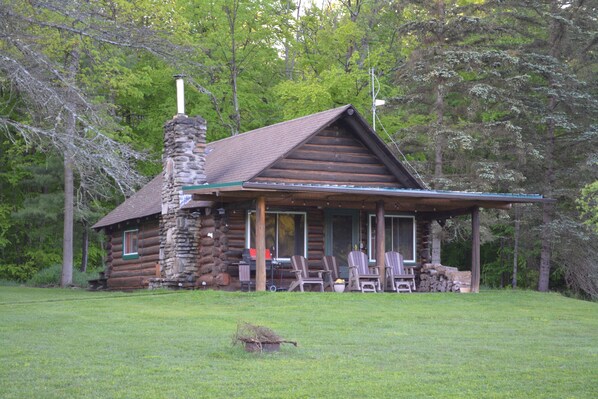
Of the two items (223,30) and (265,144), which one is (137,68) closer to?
(223,30)

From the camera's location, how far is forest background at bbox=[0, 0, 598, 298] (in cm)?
2895

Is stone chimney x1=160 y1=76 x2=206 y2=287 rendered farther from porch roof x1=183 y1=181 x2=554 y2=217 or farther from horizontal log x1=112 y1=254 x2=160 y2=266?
porch roof x1=183 y1=181 x2=554 y2=217

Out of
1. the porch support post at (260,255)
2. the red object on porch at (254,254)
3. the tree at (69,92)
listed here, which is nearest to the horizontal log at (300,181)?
the porch support post at (260,255)

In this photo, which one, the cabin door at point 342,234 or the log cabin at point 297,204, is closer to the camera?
the log cabin at point 297,204

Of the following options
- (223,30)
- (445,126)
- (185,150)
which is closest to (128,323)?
(185,150)

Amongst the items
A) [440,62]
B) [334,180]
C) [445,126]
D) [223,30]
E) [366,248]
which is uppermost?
[223,30]

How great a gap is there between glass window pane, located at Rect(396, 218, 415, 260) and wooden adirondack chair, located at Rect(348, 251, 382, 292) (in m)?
3.05

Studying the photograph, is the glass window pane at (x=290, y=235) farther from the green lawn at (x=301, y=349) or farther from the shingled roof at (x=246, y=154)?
the green lawn at (x=301, y=349)

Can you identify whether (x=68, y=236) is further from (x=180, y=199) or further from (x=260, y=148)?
(x=260, y=148)

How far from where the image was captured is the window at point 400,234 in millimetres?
24250

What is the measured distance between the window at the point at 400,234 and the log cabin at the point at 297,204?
0.03 metres

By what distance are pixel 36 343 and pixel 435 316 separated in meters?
7.85

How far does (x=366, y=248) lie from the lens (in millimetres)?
23781

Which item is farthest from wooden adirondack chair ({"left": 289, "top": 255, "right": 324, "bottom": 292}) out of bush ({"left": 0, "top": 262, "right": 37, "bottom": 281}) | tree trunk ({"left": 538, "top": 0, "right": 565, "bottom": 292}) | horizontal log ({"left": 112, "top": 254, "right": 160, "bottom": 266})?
bush ({"left": 0, "top": 262, "right": 37, "bottom": 281})
